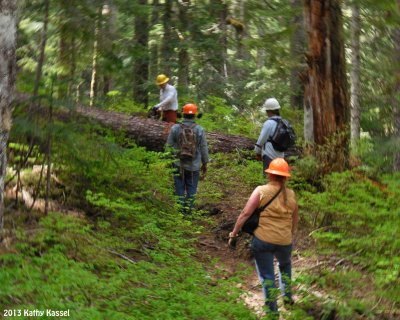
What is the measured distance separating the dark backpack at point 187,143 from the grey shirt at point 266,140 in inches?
47.5

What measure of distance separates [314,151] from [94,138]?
14.7 feet

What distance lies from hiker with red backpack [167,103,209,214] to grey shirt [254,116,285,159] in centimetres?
114

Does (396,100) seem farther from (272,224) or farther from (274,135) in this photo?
(272,224)

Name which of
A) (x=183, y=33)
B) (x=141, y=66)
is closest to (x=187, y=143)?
(x=183, y=33)

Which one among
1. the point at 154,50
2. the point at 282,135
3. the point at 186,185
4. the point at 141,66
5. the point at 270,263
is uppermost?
the point at 270,263

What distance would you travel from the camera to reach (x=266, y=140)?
29.4 feet

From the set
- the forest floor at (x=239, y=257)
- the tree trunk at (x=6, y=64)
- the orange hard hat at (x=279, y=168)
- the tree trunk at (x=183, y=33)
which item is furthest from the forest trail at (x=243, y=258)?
the tree trunk at (x=183, y=33)

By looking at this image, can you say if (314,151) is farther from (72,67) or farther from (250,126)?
(250,126)

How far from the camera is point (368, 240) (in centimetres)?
635

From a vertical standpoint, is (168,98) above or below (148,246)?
below

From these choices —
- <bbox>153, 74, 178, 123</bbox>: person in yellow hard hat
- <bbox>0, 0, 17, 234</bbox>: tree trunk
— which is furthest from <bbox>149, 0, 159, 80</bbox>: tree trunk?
<bbox>0, 0, 17, 234</bbox>: tree trunk

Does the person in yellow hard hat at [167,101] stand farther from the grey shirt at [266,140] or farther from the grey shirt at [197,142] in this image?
the grey shirt at [266,140]

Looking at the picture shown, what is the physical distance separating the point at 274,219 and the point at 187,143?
12.4 feet

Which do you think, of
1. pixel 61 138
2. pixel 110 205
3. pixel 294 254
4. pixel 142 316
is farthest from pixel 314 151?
pixel 142 316
